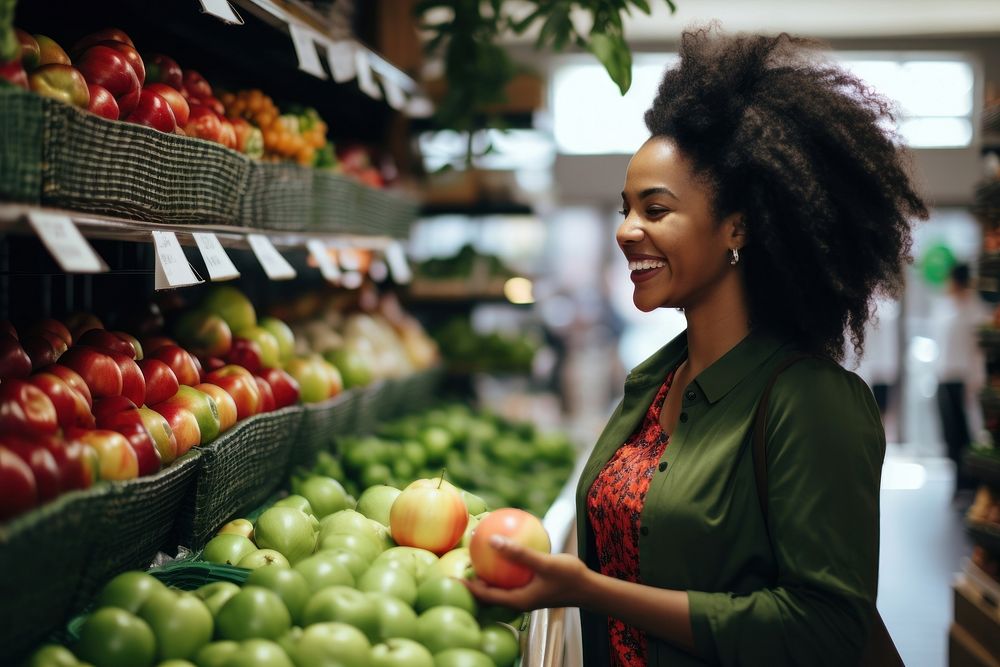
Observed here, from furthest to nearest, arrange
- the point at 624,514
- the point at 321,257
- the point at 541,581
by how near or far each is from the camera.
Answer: the point at 321,257 < the point at 624,514 < the point at 541,581

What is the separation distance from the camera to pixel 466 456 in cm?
341

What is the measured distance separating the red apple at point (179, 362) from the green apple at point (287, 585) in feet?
2.26

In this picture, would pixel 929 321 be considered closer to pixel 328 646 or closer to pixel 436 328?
pixel 436 328

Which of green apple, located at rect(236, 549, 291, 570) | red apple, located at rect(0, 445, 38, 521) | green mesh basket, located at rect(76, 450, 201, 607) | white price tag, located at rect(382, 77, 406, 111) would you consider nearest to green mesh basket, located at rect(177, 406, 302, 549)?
green mesh basket, located at rect(76, 450, 201, 607)

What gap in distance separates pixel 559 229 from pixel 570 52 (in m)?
1.83

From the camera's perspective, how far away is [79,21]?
1.94m

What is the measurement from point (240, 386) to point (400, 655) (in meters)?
1.01

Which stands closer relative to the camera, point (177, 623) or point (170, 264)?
point (177, 623)

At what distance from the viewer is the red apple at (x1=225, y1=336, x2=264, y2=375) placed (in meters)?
2.40

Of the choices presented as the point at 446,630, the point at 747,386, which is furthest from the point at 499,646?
the point at 747,386

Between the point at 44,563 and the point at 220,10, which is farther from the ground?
the point at 220,10

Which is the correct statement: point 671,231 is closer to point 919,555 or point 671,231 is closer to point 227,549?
point 227,549

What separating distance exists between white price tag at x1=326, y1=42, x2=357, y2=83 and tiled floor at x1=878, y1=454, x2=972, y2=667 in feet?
10.2

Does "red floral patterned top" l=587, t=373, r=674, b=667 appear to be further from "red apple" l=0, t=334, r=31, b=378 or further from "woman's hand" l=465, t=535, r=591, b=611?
"red apple" l=0, t=334, r=31, b=378
